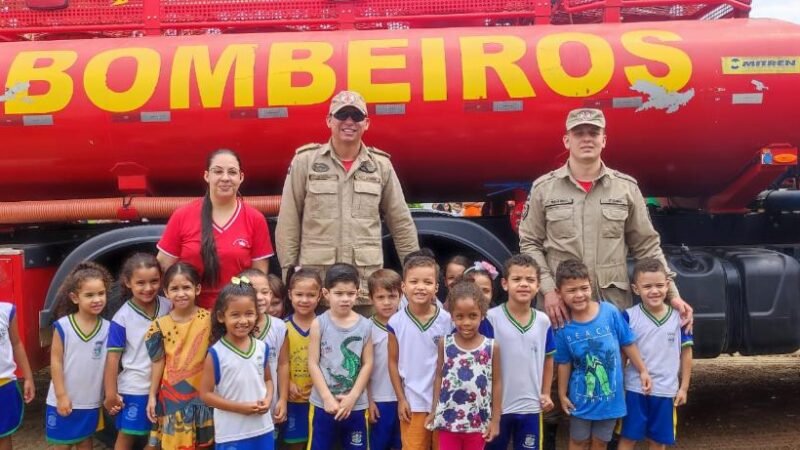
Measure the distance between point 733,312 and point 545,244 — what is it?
1375 millimetres

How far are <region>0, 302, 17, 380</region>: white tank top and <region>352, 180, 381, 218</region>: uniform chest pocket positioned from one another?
65.6 inches

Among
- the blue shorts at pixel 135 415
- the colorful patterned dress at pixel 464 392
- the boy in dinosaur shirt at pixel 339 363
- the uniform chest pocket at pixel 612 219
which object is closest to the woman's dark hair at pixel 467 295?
the colorful patterned dress at pixel 464 392

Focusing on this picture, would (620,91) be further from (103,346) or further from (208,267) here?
(103,346)

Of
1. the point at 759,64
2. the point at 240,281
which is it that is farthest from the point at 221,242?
the point at 759,64

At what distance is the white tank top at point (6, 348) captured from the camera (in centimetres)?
321

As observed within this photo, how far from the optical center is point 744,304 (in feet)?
13.1

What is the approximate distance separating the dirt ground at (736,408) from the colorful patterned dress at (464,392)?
61.1 inches

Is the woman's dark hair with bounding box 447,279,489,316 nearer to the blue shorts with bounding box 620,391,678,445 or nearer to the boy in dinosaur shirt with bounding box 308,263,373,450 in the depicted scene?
the boy in dinosaur shirt with bounding box 308,263,373,450

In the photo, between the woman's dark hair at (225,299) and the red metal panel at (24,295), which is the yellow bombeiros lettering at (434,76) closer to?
the woman's dark hair at (225,299)

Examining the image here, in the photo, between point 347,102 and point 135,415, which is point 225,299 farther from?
point 347,102

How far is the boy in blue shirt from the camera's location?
306cm

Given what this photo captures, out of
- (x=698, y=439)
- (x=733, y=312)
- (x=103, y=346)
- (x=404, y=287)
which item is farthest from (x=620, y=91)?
(x=103, y=346)

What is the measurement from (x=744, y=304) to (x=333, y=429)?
7.98 feet

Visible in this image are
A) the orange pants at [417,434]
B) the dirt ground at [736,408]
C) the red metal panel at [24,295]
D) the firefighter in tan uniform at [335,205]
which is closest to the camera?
the orange pants at [417,434]
